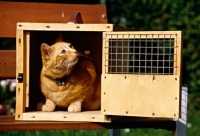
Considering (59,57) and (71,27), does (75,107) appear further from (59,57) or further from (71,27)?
(71,27)

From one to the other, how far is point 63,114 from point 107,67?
34 cm

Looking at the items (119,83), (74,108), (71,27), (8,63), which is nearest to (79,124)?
(74,108)

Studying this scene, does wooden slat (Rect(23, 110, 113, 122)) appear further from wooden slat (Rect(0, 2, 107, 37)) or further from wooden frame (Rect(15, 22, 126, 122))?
wooden slat (Rect(0, 2, 107, 37))

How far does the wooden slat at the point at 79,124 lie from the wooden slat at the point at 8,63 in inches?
19.4

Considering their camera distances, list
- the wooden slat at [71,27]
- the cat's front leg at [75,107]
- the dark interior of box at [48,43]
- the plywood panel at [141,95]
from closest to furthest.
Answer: the plywood panel at [141,95] < the wooden slat at [71,27] < the cat's front leg at [75,107] < the dark interior of box at [48,43]

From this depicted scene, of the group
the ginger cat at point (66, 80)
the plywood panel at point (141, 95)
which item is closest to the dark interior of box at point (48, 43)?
the ginger cat at point (66, 80)

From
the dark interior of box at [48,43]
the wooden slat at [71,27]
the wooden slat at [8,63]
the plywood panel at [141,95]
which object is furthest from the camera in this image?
the wooden slat at [8,63]

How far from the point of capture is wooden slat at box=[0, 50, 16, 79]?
3.63 meters

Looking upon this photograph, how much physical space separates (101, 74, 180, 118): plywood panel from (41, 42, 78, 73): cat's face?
20 cm

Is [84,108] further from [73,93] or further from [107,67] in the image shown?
[107,67]

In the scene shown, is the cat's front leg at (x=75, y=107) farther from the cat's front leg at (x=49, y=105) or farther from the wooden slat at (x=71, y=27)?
the wooden slat at (x=71, y=27)

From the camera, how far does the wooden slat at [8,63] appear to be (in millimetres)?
3627

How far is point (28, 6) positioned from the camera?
3729 mm

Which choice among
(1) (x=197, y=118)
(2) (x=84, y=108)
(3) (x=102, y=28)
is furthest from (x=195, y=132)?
(3) (x=102, y=28)
